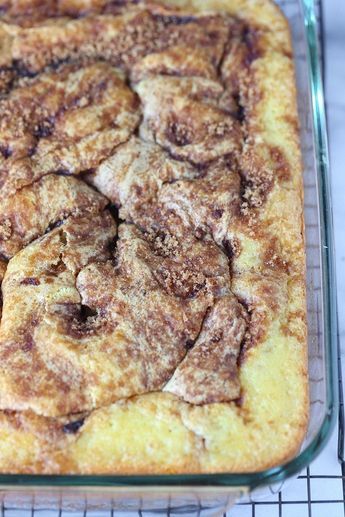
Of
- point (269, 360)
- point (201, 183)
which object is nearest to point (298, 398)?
point (269, 360)

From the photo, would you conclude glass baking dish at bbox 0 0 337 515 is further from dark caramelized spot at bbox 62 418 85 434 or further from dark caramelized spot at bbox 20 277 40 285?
dark caramelized spot at bbox 20 277 40 285

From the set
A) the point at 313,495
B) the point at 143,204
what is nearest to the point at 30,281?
the point at 143,204

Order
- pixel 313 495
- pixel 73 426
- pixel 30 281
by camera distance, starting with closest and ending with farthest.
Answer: pixel 73 426
pixel 30 281
pixel 313 495

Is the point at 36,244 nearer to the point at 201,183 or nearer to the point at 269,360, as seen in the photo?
the point at 201,183

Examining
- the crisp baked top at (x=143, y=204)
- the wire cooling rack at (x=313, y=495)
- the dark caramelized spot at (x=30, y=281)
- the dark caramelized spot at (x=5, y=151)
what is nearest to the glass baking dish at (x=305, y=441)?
the crisp baked top at (x=143, y=204)

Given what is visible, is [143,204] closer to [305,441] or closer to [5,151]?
[5,151]
